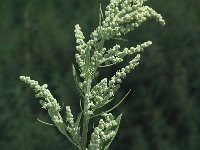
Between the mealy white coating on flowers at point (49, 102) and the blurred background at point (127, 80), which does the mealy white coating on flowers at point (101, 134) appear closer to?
the mealy white coating on flowers at point (49, 102)

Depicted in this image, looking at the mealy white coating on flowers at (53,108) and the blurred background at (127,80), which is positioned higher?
the mealy white coating on flowers at (53,108)

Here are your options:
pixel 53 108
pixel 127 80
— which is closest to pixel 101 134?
pixel 53 108

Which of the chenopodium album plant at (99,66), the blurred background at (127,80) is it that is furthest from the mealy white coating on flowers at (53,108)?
the blurred background at (127,80)

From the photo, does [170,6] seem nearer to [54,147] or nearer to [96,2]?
[96,2]

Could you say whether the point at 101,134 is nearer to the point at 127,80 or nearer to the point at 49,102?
the point at 49,102

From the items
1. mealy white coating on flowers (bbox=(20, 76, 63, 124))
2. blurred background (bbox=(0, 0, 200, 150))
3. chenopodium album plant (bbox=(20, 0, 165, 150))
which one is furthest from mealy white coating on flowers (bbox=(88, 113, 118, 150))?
blurred background (bbox=(0, 0, 200, 150))

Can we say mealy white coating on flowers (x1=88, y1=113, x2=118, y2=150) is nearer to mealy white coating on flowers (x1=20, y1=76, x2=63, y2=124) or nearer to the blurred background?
mealy white coating on flowers (x1=20, y1=76, x2=63, y2=124)
